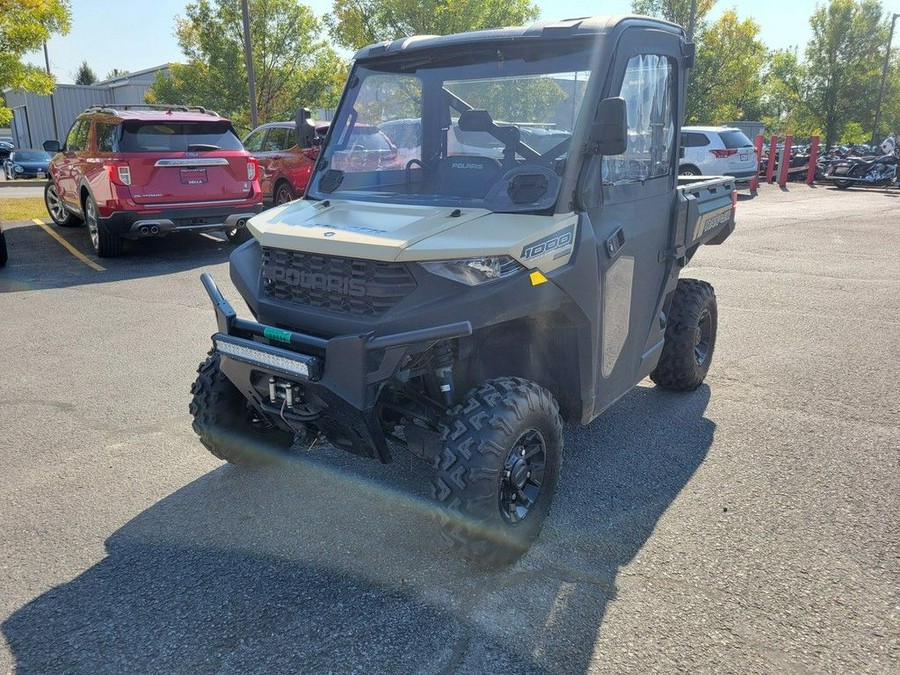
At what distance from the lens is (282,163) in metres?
13.4

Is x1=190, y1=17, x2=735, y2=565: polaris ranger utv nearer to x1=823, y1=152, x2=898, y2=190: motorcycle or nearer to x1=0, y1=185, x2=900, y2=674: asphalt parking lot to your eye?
x1=0, y1=185, x2=900, y2=674: asphalt parking lot

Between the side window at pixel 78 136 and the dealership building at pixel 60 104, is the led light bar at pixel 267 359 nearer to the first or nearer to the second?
the side window at pixel 78 136

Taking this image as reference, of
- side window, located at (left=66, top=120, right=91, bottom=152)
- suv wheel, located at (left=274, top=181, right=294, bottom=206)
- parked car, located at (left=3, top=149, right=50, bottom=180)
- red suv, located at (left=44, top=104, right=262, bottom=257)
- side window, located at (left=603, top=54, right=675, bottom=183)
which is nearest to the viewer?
side window, located at (left=603, top=54, right=675, bottom=183)

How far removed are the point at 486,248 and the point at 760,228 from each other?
12.2 m

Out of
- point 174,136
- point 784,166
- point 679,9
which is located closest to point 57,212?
point 174,136

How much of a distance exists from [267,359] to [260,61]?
26.3 meters

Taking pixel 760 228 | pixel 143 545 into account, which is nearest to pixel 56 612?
pixel 143 545

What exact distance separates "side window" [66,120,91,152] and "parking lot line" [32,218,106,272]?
4.75 ft

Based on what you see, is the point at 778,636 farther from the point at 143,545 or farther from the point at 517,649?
the point at 143,545

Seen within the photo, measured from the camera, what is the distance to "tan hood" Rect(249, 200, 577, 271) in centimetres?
289

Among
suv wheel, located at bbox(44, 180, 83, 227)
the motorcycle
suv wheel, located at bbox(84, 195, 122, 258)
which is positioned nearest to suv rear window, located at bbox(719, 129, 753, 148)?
the motorcycle

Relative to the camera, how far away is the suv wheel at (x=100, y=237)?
9.95m

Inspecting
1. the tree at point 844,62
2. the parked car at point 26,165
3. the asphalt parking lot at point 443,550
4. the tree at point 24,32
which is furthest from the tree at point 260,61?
the tree at point 844,62

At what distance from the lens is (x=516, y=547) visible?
3.08 metres
